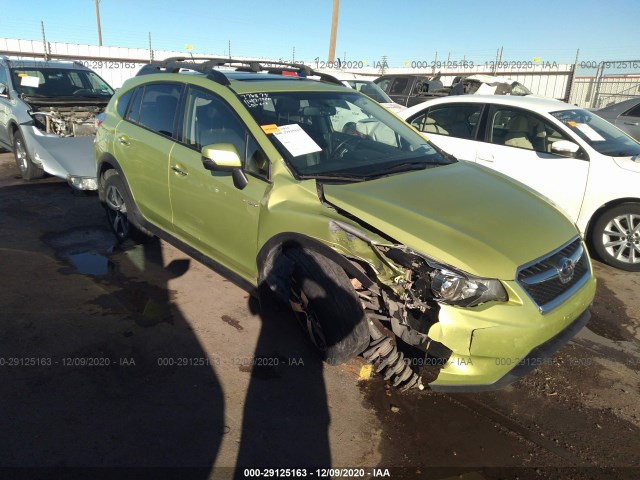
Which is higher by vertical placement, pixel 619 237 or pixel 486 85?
pixel 486 85

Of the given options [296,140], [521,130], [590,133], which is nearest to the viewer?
[296,140]

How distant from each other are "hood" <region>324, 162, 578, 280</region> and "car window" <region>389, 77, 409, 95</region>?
10438 millimetres

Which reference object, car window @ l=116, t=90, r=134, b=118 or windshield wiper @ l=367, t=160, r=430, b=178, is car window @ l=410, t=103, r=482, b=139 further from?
car window @ l=116, t=90, r=134, b=118

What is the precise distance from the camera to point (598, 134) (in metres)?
5.28

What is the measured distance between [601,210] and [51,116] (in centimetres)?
752

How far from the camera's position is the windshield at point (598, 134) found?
5086 millimetres

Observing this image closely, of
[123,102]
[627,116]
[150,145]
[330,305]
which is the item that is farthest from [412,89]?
[330,305]

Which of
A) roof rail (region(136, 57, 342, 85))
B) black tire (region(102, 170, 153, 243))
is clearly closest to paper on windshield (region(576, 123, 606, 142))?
roof rail (region(136, 57, 342, 85))

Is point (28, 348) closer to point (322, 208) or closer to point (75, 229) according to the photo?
point (322, 208)

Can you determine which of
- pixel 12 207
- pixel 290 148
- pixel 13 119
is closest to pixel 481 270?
pixel 290 148

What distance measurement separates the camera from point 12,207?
615 cm

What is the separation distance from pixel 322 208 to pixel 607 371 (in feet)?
7.58

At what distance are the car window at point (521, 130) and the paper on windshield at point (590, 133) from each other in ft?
0.72

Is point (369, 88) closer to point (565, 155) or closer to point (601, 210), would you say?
point (565, 155)
